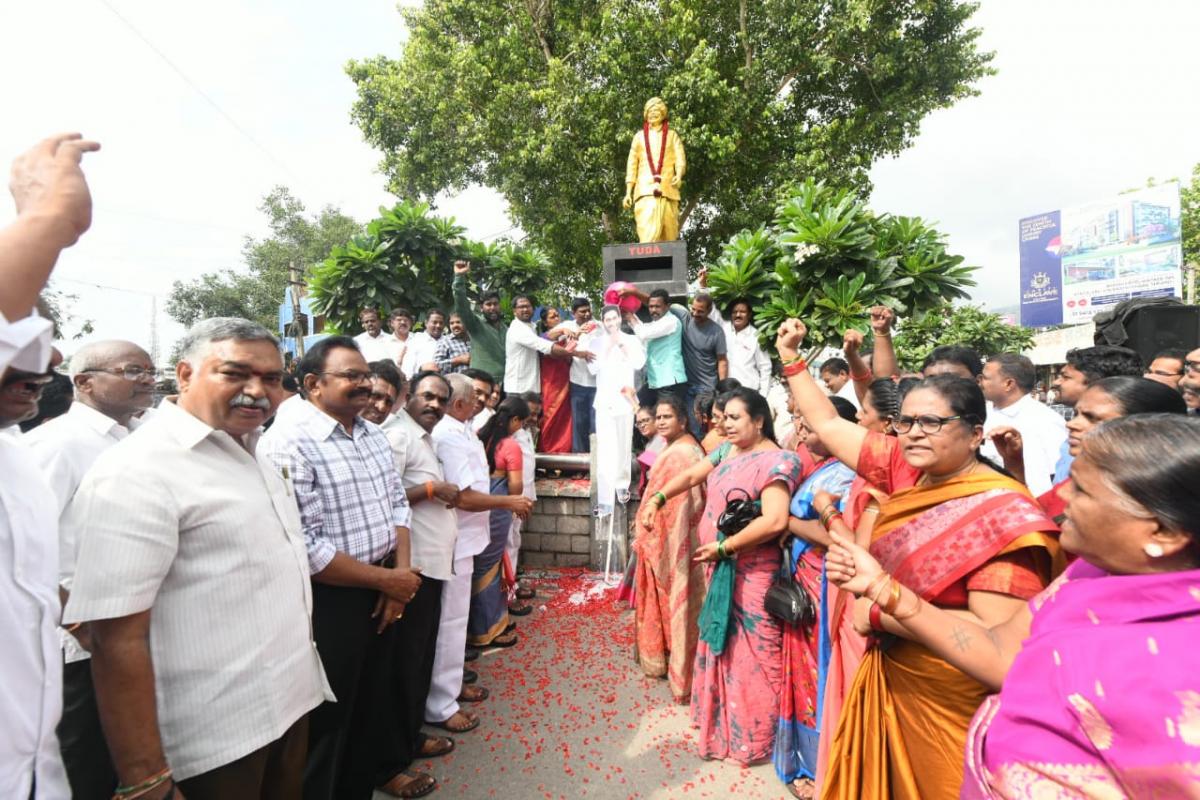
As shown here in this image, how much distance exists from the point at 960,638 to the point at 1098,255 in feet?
74.7

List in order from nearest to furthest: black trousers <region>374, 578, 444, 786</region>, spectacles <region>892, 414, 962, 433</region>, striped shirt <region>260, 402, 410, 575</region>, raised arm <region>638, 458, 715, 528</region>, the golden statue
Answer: spectacles <region>892, 414, 962, 433</region>
striped shirt <region>260, 402, 410, 575</region>
black trousers <region>374, 578, 444, 786</region>
raised arm <region>638, 458, 715, 528</region>
the golden statue

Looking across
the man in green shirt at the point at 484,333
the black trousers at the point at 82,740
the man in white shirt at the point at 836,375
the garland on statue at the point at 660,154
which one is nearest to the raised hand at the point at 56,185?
the black trousers at the point at 82,740

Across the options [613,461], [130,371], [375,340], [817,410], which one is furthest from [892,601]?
[375,340]

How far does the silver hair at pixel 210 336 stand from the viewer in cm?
171

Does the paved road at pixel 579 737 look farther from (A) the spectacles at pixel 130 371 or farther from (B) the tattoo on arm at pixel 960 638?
(A) the spectacles at pixel 130 371

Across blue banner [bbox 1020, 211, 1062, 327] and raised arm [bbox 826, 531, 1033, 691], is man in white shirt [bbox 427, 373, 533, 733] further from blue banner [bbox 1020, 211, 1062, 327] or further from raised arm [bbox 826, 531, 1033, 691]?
blue banner [bbox 1020, 211, 1062, 327]

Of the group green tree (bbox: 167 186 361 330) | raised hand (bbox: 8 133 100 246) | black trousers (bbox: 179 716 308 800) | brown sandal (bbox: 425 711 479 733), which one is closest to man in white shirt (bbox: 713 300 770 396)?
brown sandal (bbox: 425 711 479 733)

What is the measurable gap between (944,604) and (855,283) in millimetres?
2972

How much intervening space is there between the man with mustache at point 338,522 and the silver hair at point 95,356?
90 cm

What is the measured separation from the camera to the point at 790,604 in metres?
2.75

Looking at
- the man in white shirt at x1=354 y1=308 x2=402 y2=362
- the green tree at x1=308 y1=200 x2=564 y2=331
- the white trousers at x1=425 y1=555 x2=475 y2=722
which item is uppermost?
the green tree at x1=308 y1=200 x2=564 y2=331

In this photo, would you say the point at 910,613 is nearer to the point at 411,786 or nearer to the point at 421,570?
the point at 421,570

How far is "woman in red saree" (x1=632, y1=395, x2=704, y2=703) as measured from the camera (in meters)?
3.64

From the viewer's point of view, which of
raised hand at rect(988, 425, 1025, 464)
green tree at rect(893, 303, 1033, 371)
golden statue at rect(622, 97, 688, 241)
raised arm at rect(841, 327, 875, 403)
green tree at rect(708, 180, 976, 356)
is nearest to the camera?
raised hand at rect(988, 425, 1025, 464)
